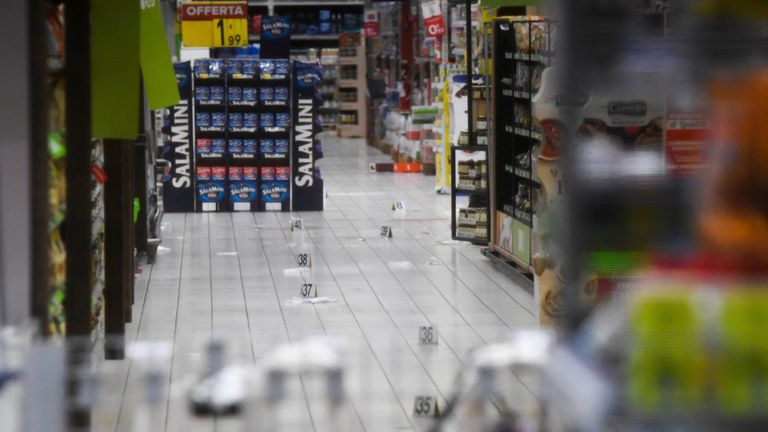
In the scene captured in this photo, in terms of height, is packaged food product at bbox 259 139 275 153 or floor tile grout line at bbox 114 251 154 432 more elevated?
Result: packaged food product at bbox 259 139 275 153

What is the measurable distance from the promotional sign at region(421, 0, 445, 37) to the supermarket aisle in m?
3.98

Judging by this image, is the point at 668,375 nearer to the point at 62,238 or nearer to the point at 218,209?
the point at 62,238

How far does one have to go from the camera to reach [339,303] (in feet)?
30.7

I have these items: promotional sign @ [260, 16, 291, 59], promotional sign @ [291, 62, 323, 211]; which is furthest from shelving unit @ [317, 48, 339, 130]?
promotional sign @ [291, 62, 323, 211]

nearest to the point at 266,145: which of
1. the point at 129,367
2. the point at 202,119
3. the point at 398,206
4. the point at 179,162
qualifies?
the point at 202,119

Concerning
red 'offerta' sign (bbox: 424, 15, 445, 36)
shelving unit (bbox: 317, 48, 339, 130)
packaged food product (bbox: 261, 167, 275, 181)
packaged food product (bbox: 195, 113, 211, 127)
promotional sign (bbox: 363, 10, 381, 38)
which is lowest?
packaged food product (bbox: 261, 167, 275, 181)

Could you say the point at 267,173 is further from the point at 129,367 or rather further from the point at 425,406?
the point at 425,406

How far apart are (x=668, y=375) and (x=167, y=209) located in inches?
517

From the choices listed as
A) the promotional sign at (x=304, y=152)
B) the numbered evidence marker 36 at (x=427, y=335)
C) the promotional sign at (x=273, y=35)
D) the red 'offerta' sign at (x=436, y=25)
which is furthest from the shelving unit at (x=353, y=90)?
the numbered evidence marker 36 at (x=427, y=335)

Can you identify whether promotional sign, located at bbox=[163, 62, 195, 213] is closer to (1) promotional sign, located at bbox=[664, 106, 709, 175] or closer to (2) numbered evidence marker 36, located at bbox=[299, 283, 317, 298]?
(2) numbered evidence marker 36, located at bbox=[299, 283, 317, 298]

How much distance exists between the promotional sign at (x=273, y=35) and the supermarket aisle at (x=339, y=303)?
3.55 meters

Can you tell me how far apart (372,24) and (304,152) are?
13710mm

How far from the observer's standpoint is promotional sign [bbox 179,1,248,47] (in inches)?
746

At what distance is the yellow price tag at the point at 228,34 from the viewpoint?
1922 centimetres
